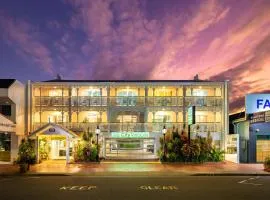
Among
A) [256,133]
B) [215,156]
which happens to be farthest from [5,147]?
[256,133]

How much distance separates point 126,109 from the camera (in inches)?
1635

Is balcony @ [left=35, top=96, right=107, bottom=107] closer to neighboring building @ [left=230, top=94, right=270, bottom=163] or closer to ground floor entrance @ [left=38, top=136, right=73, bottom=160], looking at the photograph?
ground floor entrance @ [left=38, top=136, right=73, bottom=160]

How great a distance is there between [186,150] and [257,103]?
820cm

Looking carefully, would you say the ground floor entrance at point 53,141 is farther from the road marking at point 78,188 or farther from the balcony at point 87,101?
the road marking at point 78,188

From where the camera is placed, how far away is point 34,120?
40.9 m

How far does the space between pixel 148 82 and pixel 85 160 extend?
39.4 feet

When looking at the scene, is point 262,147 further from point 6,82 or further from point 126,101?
point 6,82

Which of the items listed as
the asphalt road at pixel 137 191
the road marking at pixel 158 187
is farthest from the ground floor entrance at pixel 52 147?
the road marking at pixel 158 187

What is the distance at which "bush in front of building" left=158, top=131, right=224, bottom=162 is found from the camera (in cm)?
3294

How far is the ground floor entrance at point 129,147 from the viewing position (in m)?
38.4

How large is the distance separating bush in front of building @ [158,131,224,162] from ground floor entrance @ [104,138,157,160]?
Answer: 173 inches

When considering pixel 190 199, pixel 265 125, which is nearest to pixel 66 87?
pixel 265 125

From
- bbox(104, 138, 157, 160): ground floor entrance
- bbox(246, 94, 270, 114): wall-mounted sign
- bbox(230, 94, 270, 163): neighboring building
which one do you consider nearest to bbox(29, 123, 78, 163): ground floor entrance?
bbox(104, 138, 157, 160): ground floor entrance

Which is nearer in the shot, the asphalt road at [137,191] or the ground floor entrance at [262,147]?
the asphalt road at [137,191]
